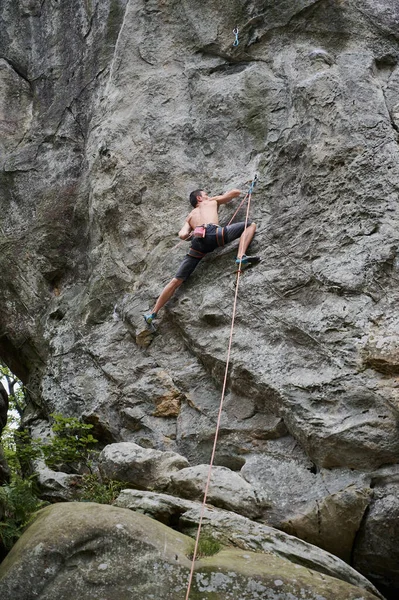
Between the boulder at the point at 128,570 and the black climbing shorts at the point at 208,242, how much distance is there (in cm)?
411

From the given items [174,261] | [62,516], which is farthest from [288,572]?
[174,261]

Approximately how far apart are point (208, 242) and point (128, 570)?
4.75 m

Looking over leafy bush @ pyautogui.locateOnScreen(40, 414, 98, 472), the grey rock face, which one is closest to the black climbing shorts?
A: leafy bush @ pyautogui.locateOnScreen(40, 414, 98, 472)

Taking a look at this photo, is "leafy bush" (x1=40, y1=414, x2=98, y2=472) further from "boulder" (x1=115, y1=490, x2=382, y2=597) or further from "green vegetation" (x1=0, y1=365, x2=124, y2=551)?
"boulder" (x1=115, y1=490, x2=382, y2=597)

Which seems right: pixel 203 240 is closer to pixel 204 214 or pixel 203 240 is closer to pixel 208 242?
pixel 208 242

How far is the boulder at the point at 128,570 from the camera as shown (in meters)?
5.58

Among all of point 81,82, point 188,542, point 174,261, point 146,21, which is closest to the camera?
point 188,542

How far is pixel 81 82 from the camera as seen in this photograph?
12789mm

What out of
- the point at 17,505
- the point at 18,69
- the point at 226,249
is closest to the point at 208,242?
the point at 226,249

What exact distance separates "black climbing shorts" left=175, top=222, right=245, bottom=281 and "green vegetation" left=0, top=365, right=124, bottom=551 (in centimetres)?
231

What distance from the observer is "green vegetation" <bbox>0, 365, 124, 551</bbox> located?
6.73 metres

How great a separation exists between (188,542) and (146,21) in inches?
342

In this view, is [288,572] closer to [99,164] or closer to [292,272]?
[292,272]

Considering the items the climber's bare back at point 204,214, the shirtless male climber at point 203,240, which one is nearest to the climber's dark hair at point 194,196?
the climber's bare back at point 204,214
